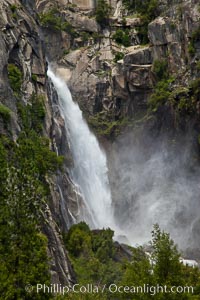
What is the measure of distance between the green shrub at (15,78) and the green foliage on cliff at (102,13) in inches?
1072

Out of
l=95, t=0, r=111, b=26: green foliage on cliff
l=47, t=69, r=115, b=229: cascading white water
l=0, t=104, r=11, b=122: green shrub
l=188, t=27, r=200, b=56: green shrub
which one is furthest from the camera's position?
l=95, t=0, r=111, b=26: green foliage on cliff

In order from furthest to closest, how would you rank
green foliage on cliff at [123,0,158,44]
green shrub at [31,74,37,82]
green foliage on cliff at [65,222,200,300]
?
green foliage on cliff at [123,0,158,44] < green shrub at [31,74,37,82] < green foliage on cliff at [65,222,200,300]

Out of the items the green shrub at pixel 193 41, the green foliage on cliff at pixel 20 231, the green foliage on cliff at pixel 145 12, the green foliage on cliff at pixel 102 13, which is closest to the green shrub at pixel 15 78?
the green foliage on cliff at pixel 20 231

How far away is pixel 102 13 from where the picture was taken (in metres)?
55.4

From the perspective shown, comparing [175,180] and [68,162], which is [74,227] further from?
[175,180]

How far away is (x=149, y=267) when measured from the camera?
14.8m

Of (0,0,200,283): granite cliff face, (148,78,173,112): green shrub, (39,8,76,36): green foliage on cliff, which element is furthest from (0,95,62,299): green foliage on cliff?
(39,8,76,36): green foliage on cliff

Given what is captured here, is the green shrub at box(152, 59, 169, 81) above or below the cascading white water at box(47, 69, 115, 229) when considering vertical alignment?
above

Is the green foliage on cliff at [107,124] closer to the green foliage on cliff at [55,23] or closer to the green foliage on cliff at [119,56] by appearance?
the green foliage on cliff at [119,56]

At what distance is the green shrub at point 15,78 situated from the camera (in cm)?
2940

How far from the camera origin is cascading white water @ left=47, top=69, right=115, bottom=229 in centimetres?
3944

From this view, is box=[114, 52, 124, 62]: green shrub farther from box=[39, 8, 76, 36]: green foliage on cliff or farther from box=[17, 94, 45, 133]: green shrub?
box=[17, 94, 45, 133]: green shrub

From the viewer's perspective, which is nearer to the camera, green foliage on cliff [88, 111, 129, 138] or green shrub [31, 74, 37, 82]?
green shrub [31, 74, 37, 82]

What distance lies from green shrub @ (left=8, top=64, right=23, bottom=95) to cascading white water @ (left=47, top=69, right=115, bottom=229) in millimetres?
10834
